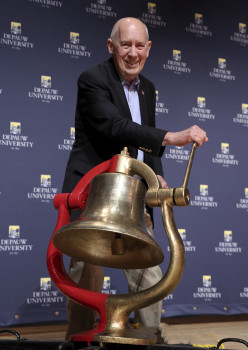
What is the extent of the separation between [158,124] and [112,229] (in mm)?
2983

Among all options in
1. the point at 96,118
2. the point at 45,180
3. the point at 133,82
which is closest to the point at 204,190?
the point at 45,180

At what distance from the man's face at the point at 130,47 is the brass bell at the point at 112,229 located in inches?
35.9

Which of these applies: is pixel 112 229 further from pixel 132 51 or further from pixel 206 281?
pixel 206 281

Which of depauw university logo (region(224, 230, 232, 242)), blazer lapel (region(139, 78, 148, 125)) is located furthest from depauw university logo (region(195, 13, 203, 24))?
blazer lapel (region(139, 78, 148, 125))

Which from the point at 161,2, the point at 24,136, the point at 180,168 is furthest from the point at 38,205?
the point at 161,2

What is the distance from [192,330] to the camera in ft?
10.8

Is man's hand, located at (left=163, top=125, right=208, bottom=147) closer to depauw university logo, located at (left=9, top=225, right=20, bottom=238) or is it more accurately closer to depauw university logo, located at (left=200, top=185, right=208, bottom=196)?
depauw university logo, located at (left=9, top=225, right=20, bottom=238)

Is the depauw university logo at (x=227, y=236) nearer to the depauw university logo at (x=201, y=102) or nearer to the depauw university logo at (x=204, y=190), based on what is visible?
the depauw university logo at (x=204, y=190)

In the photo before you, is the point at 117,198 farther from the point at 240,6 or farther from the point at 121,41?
the point at 240,6

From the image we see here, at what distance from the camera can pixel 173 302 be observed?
3713mm

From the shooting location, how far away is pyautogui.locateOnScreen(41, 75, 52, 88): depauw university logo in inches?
140

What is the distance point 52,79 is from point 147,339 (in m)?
2.90

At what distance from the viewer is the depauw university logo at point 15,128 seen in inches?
134

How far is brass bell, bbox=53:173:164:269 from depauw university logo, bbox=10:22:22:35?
8.73 ft
